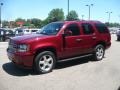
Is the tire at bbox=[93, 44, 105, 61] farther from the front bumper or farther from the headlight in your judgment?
the headlight

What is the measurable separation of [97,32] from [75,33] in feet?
5.29

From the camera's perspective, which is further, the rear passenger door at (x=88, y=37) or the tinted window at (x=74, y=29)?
the rear passenger door at (x=88, y=37)

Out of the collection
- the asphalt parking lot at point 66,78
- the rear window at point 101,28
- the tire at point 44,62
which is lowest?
the asphalt parking lot at point 66,78

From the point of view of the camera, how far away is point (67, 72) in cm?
796

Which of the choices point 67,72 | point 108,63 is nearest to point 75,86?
point 67,72

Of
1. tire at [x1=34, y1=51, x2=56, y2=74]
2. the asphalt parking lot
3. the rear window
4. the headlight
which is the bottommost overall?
the asphalt parking lot

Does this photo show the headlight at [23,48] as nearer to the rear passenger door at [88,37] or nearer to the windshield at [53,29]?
the windshield at [53,29]

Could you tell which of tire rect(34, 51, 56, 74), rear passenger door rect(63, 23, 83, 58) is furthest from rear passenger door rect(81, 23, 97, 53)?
tire rect(34, 51, 56, 74)

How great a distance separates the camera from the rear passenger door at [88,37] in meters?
9.25

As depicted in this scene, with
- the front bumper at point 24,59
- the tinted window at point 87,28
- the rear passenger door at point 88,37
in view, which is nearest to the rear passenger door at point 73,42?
the rear passenger door at point 88,37

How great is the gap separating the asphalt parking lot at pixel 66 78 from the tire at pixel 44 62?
0.68 ft

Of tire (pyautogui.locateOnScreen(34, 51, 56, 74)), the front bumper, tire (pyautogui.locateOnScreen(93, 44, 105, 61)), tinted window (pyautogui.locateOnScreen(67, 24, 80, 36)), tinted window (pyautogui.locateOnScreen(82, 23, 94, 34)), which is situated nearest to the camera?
the front bumper

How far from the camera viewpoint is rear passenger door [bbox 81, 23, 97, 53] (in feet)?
30.3

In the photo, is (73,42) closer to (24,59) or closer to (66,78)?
(66,78)
